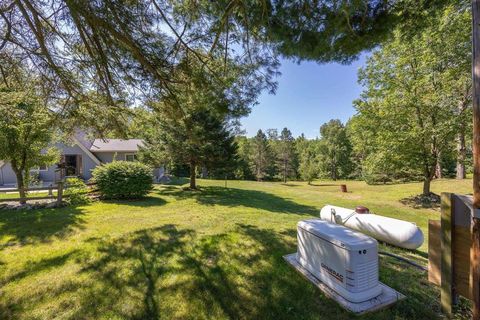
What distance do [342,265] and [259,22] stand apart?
397 cm

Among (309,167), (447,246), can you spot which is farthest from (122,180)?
(309,167)

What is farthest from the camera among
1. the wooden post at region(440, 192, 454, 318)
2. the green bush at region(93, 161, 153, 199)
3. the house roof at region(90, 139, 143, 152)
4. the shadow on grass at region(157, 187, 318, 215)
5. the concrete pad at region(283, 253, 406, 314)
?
the house roof at region(90, 139, 143, 152)

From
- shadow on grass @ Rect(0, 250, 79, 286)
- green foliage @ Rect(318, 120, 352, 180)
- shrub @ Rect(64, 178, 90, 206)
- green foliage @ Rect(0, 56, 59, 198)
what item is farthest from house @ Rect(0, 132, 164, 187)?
green foliage @ Rect(318, 120, 352, 180)

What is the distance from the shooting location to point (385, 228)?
528 centimetres

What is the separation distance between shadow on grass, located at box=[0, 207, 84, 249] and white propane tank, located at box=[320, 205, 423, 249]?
6646 millimetres

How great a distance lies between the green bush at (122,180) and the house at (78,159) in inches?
240

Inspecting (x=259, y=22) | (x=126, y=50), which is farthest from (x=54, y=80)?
(x=259, y=22)

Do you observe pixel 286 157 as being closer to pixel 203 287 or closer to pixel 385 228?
pixel 385 228

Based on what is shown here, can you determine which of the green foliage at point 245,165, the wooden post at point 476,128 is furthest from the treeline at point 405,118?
the green foliage at point 245,165

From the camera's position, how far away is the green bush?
385 inches

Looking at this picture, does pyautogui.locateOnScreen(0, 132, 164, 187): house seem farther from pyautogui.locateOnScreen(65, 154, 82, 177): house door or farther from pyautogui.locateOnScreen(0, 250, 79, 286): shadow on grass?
pyautogui.locateOnScreen(0, 250, 79, 286): shadow on grass

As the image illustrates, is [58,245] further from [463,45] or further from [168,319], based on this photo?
[463,45]

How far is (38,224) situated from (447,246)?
326 inches

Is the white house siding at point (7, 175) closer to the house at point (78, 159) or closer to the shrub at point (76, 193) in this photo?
the house at point (78, 159)
